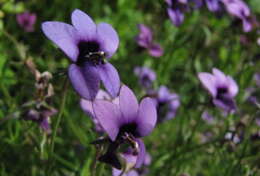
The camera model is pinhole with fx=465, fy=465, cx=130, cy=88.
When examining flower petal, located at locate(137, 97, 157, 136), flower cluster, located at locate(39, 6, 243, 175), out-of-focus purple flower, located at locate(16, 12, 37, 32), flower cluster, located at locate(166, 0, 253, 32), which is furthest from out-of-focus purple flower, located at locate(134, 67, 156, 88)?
flower petal, located at locate(137, 97, 157, 136)

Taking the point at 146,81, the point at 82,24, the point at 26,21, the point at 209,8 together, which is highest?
the point at 82,24

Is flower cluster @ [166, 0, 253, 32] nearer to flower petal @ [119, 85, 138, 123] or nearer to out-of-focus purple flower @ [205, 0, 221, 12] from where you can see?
out-of-focus purple flower @ [205, 0, 221, 12]

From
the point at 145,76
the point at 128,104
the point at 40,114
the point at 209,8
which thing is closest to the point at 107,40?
the point at 128,104

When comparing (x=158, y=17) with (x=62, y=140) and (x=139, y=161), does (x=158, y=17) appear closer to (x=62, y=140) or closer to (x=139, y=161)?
(x=62, y=140)

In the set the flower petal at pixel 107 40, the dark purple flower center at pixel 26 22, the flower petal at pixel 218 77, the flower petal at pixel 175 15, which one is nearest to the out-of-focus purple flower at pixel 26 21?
the dark purple flower center at pixel 26 22

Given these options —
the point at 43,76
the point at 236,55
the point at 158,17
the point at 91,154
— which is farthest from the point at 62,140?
the point at 158,17

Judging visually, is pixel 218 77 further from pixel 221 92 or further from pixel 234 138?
pixel 234 138

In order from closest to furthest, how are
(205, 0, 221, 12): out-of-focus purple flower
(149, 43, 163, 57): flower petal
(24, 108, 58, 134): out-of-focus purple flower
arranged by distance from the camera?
1. (24, 108, 58, 134): out-of-focus purple flower
2. (205, 0, 221, 12): out-of-focus purple flower
3. (149, 43, 163, 57): flower petal
